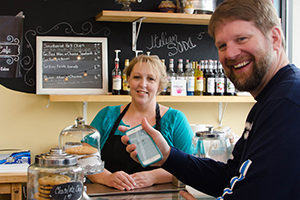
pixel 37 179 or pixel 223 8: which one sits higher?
pixel 223 8

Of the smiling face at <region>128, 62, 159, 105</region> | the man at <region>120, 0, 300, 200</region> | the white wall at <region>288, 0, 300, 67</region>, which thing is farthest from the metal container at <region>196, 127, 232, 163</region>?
the white wall at <region>288, 0, 300, 67</region>

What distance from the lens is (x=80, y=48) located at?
11.3 feet

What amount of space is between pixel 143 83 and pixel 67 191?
152 centimetres

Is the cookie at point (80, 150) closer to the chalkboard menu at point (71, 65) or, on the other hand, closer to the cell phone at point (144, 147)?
the cell phone at point (144, 147)

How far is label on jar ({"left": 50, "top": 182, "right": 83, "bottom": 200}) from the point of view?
1219 millimetres

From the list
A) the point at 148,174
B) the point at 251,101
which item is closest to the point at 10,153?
the point at 148,174

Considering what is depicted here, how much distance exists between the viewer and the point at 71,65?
11.3 ft

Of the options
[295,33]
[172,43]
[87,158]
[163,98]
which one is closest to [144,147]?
[87,158]

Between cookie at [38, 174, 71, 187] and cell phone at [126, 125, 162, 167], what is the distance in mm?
282

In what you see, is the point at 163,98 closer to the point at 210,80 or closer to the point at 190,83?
the point at 190,83

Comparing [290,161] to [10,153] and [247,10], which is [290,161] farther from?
[10,153]

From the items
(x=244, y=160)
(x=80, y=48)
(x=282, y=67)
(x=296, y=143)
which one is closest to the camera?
(x=296, y=143)

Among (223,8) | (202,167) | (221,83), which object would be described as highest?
(223,8)

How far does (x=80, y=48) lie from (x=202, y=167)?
2.14 metres
